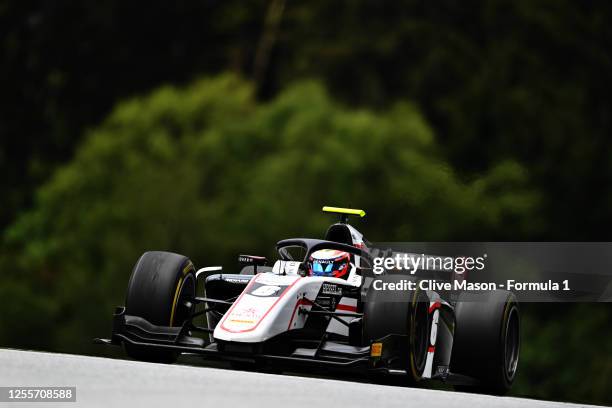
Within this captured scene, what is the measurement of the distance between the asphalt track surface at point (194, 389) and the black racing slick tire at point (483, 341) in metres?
1.92

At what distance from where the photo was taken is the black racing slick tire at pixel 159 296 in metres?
13.7

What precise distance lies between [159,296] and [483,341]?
3028 millimetres

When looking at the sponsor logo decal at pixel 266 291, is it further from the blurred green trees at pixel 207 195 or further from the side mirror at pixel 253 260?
the blurred green trees at pixel 207 195

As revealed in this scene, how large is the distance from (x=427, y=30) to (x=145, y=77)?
9.42 meters

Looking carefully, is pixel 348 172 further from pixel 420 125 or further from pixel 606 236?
pixel 606 236

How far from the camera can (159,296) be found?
Result: 44.9ft

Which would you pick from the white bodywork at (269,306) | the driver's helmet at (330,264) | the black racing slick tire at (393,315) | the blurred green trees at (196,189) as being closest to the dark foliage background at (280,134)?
the blurred green trees at (196,189)

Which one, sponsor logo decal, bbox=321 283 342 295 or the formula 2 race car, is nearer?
the formula 2 race car

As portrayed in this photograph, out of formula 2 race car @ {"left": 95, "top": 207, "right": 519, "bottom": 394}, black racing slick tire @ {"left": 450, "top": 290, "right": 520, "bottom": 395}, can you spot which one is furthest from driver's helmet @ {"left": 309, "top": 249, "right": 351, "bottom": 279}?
black racing slick tire @ {"left": 450, "top": 290, "right": 520, "bottom": 395}

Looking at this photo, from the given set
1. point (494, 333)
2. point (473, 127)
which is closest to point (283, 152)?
point (473, 127)

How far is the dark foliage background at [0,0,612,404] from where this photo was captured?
109 feet

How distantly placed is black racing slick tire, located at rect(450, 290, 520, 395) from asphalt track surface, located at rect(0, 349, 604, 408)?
1915 mm

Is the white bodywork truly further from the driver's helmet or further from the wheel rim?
the wheel rim

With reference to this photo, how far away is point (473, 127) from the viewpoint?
1577 inches
